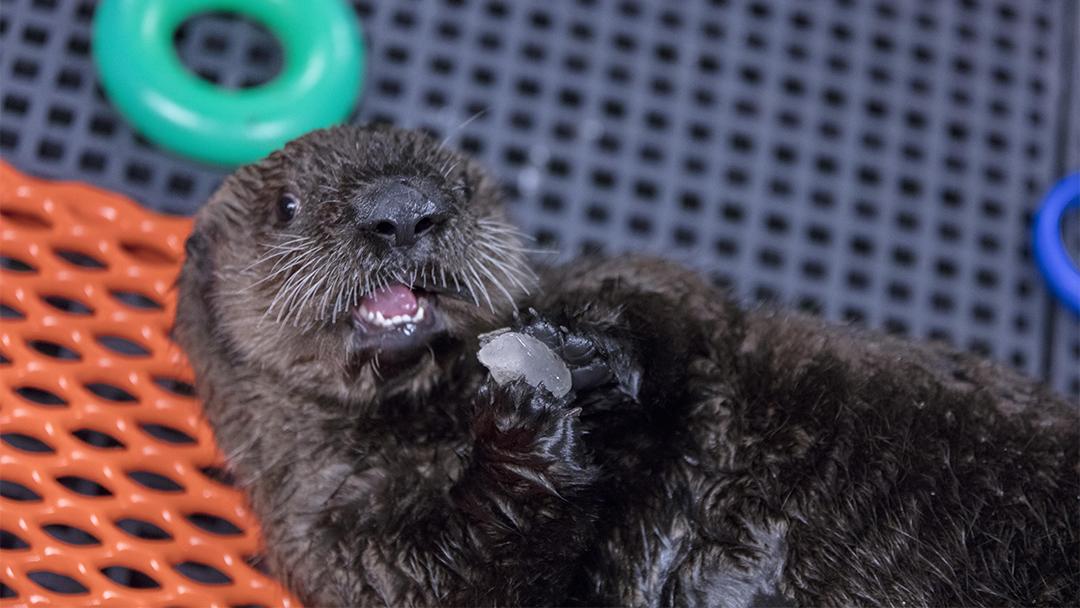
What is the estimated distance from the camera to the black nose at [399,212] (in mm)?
2234

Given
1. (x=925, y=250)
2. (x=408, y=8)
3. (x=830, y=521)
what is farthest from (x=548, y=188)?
(x=830, y=521)

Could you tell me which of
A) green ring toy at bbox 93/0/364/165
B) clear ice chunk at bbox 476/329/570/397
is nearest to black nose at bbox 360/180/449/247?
clear ice chunk at bbox 476/329/570/397

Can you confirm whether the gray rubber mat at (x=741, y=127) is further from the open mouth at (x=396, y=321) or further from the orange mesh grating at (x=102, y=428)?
the open mouth at (x=396, y=321)

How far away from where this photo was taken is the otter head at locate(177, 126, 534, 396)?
2.30 meters

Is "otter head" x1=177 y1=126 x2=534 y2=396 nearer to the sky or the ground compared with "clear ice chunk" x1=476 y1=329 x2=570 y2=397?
nearer to the sky

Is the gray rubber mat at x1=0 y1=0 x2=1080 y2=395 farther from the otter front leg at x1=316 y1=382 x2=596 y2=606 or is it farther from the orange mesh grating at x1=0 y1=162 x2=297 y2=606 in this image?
the otter front leg at x1=316 y1=382 x2=596 y2=606

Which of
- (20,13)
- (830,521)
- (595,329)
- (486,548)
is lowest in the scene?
(486,548)

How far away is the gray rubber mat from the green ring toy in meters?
0.20

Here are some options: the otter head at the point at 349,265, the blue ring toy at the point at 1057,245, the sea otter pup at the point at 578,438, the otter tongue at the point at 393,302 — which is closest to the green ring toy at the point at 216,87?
the otter head at the point at 349,265

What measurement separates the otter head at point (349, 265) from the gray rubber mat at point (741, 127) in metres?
0.95

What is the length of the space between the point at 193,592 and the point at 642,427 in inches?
47.1

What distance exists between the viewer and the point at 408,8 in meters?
3.80

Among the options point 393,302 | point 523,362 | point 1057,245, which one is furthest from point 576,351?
point 1057,245

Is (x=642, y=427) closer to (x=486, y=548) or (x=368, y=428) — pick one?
(x=486, y=548)
